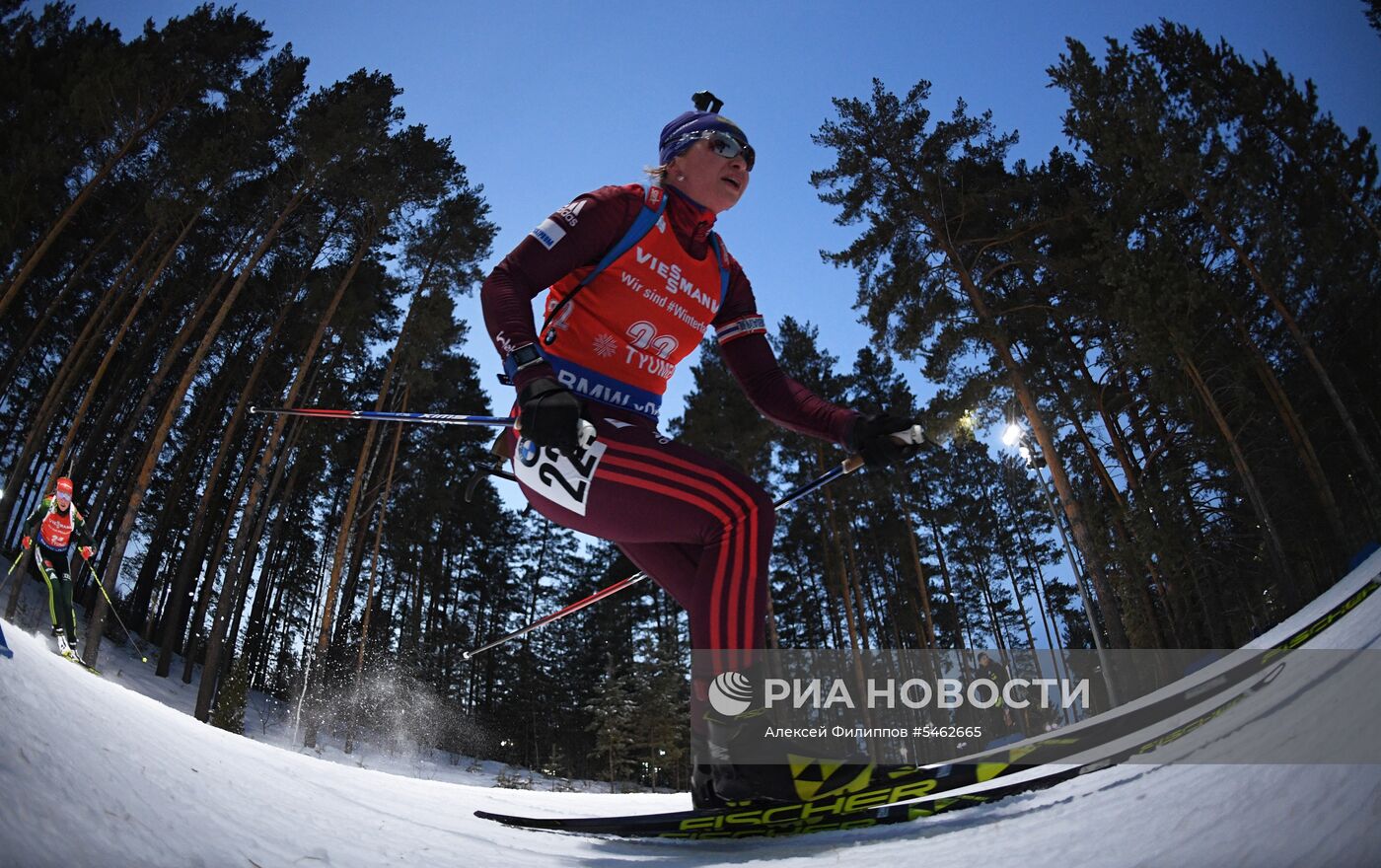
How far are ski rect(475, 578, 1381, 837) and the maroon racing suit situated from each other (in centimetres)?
32

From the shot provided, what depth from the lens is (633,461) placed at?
185cm

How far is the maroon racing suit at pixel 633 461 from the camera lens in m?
1.85

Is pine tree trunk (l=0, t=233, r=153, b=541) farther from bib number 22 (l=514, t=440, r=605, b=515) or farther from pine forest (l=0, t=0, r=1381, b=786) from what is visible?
bib number 22 (l=514, t=440, r=605, b=515)

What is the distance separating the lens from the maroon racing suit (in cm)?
185

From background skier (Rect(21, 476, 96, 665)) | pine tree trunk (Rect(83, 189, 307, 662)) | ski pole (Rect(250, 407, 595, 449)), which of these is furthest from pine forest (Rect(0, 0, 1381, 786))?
ski pole (Rect(250, 407, 595, 449))

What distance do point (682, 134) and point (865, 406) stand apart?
24043mm

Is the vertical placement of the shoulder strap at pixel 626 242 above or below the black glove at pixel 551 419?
above

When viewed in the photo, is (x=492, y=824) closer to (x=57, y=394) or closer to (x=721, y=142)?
(x=721, y=142)

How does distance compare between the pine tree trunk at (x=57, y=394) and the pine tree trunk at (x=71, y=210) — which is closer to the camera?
the pine tree trunk at (x=71, y=210)

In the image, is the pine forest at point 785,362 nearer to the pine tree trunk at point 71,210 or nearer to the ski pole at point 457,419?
the pine tree trunk at point 71,210

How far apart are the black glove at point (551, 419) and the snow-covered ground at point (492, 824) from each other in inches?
36.6

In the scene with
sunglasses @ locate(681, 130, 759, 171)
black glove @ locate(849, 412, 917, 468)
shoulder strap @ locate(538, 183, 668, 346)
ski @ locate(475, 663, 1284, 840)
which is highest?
sunglasses @ locate(681, 130, 759, 171)

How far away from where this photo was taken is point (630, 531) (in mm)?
1918

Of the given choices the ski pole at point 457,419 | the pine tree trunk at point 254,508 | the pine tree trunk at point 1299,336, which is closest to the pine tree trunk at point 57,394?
the pine tree trunk at point 254,508
